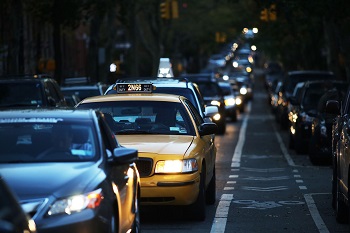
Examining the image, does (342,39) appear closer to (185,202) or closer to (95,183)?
(185,202)

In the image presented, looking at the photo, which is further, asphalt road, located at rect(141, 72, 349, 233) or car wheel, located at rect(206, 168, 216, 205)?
car wheel, located at rect(206, 168, 216, 205)

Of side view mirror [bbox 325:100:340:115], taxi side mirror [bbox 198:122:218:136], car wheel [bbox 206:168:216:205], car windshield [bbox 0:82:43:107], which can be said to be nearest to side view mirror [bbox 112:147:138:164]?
taxi side mirror [bbox 198:122:218:136]

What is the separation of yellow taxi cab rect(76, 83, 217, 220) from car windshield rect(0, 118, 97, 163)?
2.95 metres

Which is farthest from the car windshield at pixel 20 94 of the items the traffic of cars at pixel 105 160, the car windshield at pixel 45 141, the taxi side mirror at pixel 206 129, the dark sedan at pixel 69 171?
the car windshield at pixel 45 141

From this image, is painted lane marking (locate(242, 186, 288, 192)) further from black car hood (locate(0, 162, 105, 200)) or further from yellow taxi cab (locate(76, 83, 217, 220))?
black car hood (locate(0, 162, 105, 200))

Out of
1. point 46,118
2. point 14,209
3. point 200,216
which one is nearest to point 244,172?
point 200,216

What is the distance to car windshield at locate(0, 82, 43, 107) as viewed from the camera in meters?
19.9

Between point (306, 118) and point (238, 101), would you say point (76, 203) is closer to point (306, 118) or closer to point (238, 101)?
point (306, 118)

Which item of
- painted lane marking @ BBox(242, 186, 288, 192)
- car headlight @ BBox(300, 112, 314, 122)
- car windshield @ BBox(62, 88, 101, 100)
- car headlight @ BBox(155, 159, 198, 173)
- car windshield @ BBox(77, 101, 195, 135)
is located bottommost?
painted lane marking @ BBox(242, 186, 288, 192)

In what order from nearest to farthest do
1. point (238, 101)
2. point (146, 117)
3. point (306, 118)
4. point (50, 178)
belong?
point (50, 178) < point (146, 117) < point (306, 118) < point (238, 101)

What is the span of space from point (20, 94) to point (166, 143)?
24.5 feet

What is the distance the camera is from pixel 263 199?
1591cm

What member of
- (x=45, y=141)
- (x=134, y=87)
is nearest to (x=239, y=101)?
(x=134, y=87)

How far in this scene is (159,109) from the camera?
14156 mm
